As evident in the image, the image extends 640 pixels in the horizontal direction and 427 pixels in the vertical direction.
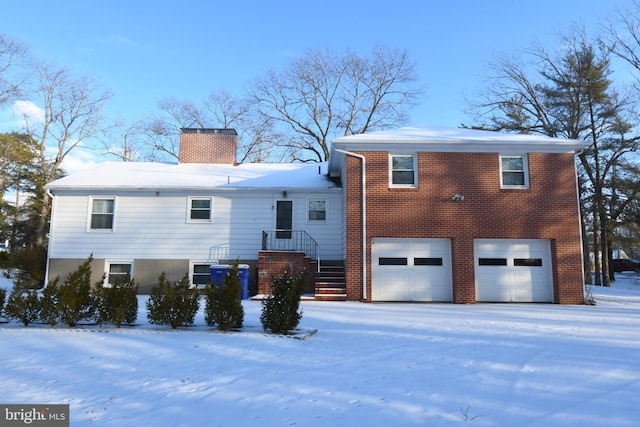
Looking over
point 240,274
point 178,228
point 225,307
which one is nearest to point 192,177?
point 178,228

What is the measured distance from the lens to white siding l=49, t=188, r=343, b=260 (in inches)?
599

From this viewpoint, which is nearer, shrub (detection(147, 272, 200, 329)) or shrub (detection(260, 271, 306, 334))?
shrub (detection(260, 271, 306, 334))

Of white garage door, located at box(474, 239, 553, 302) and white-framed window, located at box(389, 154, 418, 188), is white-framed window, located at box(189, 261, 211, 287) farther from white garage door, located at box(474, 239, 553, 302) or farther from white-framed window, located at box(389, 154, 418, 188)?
white garage door, located at box(474, 239, 553, 302)

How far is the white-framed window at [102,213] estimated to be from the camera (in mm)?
15414

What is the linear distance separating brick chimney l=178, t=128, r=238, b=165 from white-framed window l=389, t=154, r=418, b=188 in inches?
327

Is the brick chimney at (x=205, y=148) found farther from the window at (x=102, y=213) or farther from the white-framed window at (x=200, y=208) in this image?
the window at (x=102, y=213)

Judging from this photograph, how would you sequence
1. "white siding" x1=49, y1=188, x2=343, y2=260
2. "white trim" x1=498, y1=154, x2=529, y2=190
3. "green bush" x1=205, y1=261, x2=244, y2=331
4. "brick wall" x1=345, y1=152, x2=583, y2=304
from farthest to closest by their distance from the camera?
1. "white siding" x1=49, y1=188, x2=343, y2=260
2. "white trim" x1=498, y1=154, x2=529, y2=190
3. "brick wall" x1=345, y1=152, x2=583, y2=304
4. "green bush" x1=205, y1=261, x2=244, y2=331

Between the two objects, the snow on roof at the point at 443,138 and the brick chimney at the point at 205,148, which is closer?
the snow on roof at the point at 443,138

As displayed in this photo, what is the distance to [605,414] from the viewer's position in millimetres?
3449

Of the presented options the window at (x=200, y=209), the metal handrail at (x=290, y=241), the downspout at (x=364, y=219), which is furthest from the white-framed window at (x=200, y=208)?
the downspout at (x=364, y=219)

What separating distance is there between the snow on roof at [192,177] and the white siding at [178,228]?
0.39 metres

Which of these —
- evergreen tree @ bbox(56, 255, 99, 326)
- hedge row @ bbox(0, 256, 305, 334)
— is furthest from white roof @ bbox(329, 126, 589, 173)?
evergreen tree @ bbox(56, 255, 99, 326)

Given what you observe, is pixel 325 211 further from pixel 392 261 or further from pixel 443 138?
pixel 443 138

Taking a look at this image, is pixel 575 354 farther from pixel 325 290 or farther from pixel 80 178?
pixel 80 178
